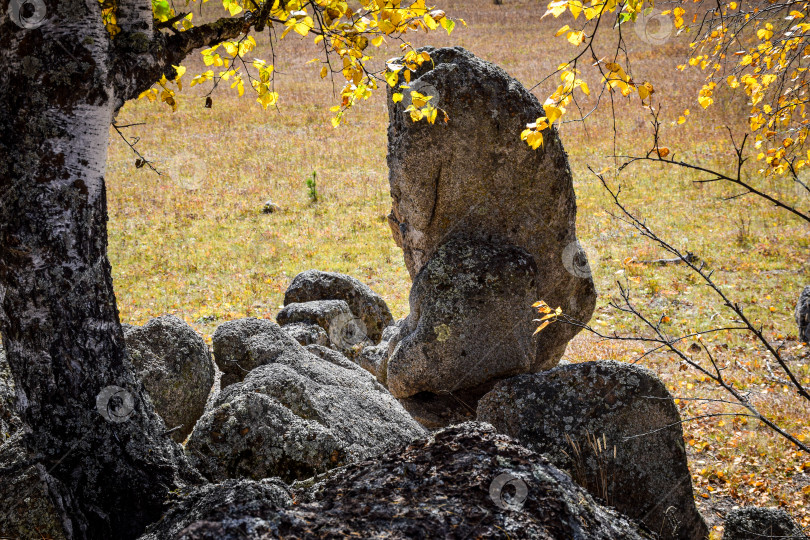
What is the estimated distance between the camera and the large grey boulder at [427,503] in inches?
83.0

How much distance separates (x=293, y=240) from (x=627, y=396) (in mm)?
12091

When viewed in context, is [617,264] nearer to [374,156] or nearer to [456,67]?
[456,67]

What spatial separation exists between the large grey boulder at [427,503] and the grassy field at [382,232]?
4.39ft

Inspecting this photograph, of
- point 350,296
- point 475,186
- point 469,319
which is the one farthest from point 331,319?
point 475,186

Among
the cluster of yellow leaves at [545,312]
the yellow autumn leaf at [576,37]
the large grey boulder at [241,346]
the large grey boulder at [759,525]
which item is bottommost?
the large grey boulder at [759,525]

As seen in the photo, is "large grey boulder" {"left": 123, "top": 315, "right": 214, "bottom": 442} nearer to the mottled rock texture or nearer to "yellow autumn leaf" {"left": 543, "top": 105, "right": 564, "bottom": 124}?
the mottled rock texture

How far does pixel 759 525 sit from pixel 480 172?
10.7ft

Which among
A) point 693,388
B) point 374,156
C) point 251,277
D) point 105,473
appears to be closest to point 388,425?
point 105,473

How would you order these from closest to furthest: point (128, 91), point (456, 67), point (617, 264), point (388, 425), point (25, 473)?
1. point (25, 473)
2. point (128, 91)
3. point (388, 425)
4. point (456, 67)
5. point (617, 264)

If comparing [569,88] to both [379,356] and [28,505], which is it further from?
[379,356]

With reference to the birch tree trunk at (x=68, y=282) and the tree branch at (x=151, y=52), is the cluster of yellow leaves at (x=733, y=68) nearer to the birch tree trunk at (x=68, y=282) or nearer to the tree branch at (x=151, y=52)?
the tree branch at (x=151, y=52)

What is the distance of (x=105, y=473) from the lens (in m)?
3.02

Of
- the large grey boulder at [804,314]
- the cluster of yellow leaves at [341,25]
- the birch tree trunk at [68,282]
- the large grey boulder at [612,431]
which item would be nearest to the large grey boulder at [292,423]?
the birch tree trunk at [68,282]

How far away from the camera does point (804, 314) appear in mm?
8219
